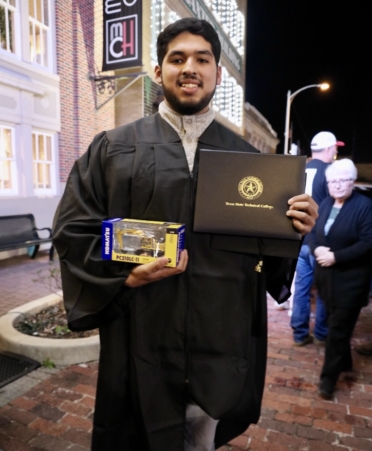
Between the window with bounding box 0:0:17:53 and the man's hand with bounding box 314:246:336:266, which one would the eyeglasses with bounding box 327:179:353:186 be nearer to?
the man's hand with bounding box 314:246:336:266

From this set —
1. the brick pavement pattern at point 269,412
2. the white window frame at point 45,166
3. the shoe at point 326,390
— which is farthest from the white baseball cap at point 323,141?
the white window frame at point 45,166

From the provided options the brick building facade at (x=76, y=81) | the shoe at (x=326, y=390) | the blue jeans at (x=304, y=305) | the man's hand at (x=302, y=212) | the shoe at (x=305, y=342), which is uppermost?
the brick building facade at (x=76, y=81)

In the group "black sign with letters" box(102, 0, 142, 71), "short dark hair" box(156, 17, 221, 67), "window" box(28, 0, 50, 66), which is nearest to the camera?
"short dark hair" box(156, 17, 221, 67)

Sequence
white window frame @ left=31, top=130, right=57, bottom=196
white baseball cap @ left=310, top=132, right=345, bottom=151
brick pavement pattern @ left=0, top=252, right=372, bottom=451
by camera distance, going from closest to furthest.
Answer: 1. brick pavement pattern @ left=0, top=252, right=372, bottom=451
2. white baseball cap @ left=310, top=132, right=345, bottom=151
3. white window frame @ left=31, top=130, right=57, bottom=196

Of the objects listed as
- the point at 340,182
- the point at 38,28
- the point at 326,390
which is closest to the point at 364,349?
the point at 326,390

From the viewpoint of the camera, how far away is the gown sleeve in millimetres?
1288

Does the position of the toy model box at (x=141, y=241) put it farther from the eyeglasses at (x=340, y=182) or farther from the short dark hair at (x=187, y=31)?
the eyeglasses at (x=340, y=182)

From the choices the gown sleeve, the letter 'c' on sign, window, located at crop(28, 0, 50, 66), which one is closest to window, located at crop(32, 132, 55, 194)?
window, located at crop(28, 0, 50, 66)

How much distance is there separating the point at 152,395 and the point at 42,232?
7.58 m

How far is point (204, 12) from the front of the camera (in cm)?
1464

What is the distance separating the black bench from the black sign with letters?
353 cm

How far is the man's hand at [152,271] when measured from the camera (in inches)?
46.7

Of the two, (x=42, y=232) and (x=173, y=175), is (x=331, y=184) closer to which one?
(x=173, y=175)

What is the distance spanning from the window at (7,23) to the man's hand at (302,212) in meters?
7.07
